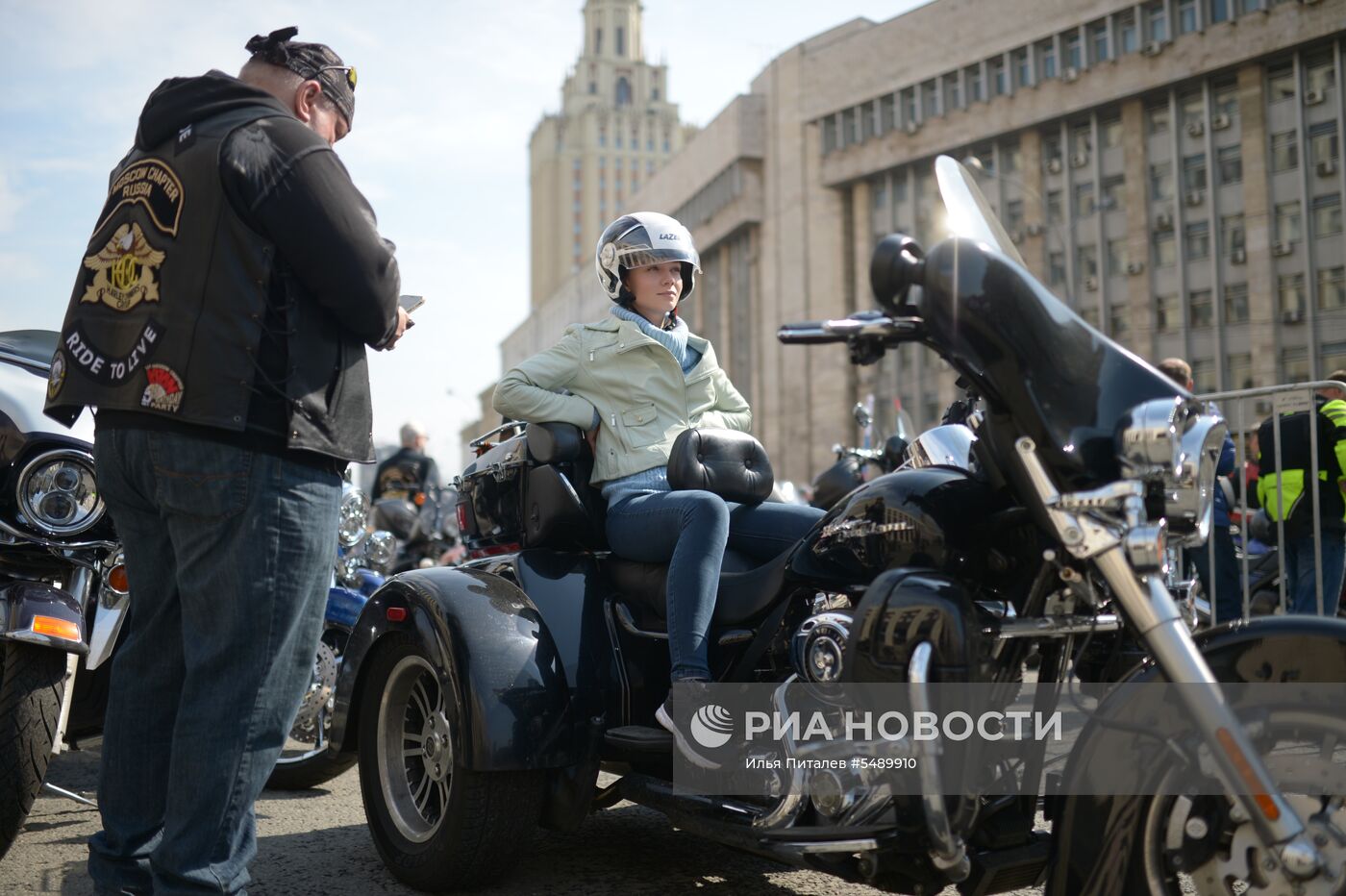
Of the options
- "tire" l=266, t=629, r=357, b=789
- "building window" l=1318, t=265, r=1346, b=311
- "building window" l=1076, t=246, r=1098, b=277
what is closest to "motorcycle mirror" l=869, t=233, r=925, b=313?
"tire" l=266, t=629, r=357, b=789

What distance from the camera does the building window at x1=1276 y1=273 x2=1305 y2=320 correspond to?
4059 centimetres

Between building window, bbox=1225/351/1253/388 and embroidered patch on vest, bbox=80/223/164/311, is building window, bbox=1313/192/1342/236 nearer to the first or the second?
building window, bbox=1225/351/1253/388

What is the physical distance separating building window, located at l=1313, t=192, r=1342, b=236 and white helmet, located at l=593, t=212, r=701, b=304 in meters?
41.8

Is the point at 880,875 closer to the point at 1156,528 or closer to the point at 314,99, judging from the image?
the point at 1156,528

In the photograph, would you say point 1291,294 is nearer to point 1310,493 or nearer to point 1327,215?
point 1327,215

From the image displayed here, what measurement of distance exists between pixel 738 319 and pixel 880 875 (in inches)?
2516

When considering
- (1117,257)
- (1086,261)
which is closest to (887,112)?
(1086,261)

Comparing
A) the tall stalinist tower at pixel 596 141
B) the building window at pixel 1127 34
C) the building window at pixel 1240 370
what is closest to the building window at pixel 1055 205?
the building window at pixel 1127 34

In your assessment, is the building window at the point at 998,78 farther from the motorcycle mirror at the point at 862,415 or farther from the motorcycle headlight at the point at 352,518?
the motorcycle headlight at the point at 352,518

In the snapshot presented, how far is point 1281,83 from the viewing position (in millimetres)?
42000

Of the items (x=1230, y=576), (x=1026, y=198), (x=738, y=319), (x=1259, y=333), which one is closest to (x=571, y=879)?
(x=1230, y=576)

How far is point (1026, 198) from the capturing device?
1911 inches

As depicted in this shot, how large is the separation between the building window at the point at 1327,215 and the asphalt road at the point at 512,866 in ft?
137

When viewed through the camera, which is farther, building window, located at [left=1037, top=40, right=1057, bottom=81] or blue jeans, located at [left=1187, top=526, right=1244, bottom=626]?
building window, located at [left=1037, top=40, right=1057, bottom=81]
